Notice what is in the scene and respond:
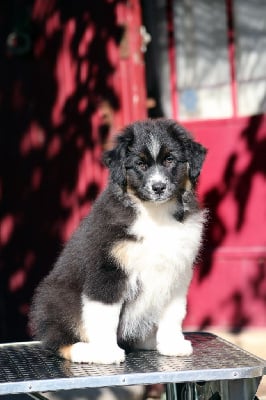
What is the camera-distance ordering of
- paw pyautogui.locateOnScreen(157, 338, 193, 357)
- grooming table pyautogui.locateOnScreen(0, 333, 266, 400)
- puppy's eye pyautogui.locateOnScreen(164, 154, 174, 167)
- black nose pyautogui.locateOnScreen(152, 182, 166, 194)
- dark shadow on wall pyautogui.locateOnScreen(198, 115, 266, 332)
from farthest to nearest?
dark shadow on wall pyautogui.locateOnScreen(198, 115, 266, 332) < paw pyautogui.locateOnScreen(157, 338, 193, 357) < puppy's eye pyautogui.locateOnScreen(164, 154, 174, 167) < black nose pyautogui.locateOnScreen(152, 182, 166, 194) < grooming table pyautogui.locateOnScreen(0, 333, 266, 400)

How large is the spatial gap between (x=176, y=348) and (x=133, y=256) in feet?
1.78

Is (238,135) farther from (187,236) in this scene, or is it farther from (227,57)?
(187,236)

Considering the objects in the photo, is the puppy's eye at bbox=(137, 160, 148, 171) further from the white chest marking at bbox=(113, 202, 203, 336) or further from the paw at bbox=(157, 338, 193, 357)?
the paw at bbox=(157, 338, 193, 357)

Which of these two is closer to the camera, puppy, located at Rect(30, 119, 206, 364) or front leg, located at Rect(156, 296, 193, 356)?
puppy, located at Rect(30, 119, 206, 364)

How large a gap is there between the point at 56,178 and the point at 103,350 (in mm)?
2892

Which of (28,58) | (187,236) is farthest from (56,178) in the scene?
(187,236)

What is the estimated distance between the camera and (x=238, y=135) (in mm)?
7074

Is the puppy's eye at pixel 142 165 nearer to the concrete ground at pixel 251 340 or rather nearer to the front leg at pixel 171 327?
the front leg at pixel 171 327

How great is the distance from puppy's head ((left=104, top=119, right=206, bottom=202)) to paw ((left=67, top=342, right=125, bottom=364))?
2.29ft

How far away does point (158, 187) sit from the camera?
4.13m

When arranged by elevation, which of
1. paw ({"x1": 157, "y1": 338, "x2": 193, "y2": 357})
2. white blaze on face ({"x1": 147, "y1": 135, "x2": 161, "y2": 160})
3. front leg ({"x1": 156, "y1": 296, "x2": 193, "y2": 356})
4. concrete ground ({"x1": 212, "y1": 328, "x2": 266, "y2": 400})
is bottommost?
concrete ground ({"x1": 212, "y1": 328, "x2": 266, "y2": 400})

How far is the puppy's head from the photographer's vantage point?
4172 mm

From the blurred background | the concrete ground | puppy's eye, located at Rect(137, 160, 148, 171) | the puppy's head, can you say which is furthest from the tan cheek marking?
the concrete ground

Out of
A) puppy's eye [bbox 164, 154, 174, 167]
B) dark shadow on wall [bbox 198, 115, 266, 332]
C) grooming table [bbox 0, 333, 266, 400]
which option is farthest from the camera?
dark shadow on wall [bbox 198, 115, 266, 332]
